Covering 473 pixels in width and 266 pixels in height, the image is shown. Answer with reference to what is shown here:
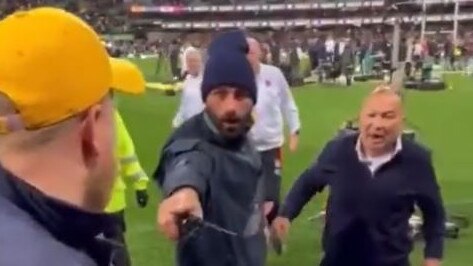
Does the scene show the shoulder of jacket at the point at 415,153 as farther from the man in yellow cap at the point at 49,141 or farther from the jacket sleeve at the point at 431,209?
the man in yellow cap at the point at 49,141

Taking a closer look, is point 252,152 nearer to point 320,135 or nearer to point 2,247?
point 2,247

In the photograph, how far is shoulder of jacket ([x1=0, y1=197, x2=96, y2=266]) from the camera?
2.24 meters

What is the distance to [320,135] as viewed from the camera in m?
22.9

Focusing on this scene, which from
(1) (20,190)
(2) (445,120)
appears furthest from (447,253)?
(2) (445,120)

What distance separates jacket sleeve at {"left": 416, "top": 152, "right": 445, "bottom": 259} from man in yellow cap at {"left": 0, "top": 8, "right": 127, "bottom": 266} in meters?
4.24

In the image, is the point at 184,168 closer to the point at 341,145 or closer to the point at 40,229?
the point at 341,145

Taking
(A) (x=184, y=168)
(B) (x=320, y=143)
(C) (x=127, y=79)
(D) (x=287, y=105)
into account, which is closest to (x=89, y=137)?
(C) (x=127, y=79)

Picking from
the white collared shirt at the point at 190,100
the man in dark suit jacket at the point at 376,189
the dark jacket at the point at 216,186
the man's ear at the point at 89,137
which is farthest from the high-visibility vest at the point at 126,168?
the man's ear at the point at 89,137

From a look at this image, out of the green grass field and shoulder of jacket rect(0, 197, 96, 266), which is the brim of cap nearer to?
shoulder of jacket rect(0, 197, 96, 266)

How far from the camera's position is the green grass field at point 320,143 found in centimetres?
1211

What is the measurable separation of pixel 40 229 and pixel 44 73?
0.95 ft

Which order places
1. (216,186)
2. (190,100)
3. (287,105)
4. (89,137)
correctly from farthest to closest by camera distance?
(287,105)
(190,100)
(216,186)
(89,137)

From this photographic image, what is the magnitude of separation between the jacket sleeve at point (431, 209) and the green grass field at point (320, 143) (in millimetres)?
4684

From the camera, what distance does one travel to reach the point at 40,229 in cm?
230
